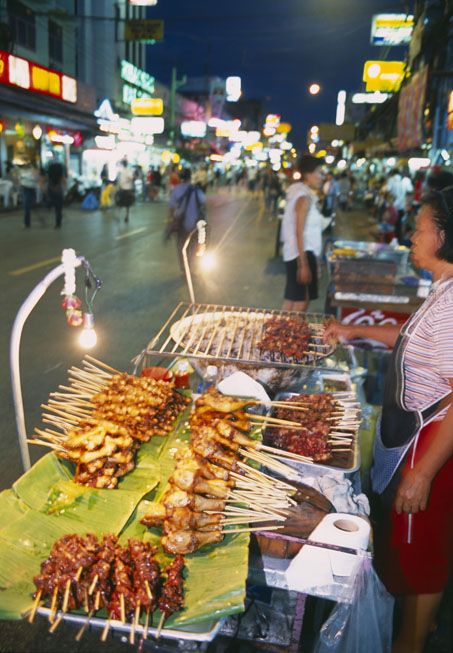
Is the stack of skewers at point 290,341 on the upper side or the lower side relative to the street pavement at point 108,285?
upper

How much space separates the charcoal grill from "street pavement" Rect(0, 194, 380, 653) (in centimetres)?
185

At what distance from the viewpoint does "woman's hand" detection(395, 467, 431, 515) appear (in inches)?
104

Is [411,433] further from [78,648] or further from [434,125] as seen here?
[434,125]

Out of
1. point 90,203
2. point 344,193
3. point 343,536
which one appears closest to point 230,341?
point 343,536

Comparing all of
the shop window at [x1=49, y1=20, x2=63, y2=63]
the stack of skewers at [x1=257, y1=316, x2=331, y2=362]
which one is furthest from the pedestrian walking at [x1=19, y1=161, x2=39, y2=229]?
the stack of skewers at [x1=257, y1=316, x2=331, y2=362]

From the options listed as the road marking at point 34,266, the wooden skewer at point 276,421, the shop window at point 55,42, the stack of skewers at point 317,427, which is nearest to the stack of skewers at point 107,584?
the stack of skewers at point 317,427

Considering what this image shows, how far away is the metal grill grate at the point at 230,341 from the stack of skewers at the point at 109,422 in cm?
31

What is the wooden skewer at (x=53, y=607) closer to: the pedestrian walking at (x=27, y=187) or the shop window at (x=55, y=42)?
the pedestrian walking at (x=27, y=187)

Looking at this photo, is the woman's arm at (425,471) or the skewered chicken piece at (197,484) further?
the skewered chicken piece at (197,484)

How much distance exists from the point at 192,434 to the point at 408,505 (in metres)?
1.31

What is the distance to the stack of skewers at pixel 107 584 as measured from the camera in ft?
6.97

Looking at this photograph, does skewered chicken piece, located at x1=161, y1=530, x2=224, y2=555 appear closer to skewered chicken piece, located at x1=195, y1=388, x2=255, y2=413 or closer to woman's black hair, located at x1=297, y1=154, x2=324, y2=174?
skewered chicken piece, located at x1=195, y1=388, x2=255, y2=413

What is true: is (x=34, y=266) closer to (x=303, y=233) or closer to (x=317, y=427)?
(x=303, y=233)

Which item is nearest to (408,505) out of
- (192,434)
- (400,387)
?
(400,387)
